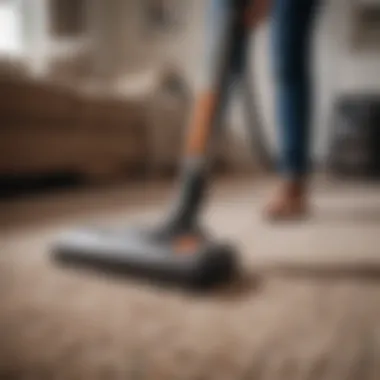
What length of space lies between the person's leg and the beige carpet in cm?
24

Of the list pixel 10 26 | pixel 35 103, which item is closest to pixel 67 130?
pixel 35 103

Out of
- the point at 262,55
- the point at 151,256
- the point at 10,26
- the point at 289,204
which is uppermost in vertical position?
the point at 10,26

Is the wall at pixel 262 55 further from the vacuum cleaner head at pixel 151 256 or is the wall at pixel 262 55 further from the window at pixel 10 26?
the vacuum cleaner head at pixel 151 256

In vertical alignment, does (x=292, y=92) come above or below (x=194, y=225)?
above

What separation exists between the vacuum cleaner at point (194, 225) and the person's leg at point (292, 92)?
0.50m

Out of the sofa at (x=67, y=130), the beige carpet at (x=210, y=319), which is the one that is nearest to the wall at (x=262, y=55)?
the sofa at (x=67, y=130)

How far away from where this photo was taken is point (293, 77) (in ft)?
4.63

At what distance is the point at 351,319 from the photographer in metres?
0.68

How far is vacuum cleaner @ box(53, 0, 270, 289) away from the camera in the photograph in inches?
32.7

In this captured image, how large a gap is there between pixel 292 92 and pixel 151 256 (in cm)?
73

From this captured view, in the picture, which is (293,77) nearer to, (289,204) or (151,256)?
(289,204)

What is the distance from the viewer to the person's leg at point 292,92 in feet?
4.49

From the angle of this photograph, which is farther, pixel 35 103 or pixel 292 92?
pixel 35 103

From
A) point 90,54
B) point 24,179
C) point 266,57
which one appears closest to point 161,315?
point 24,179
